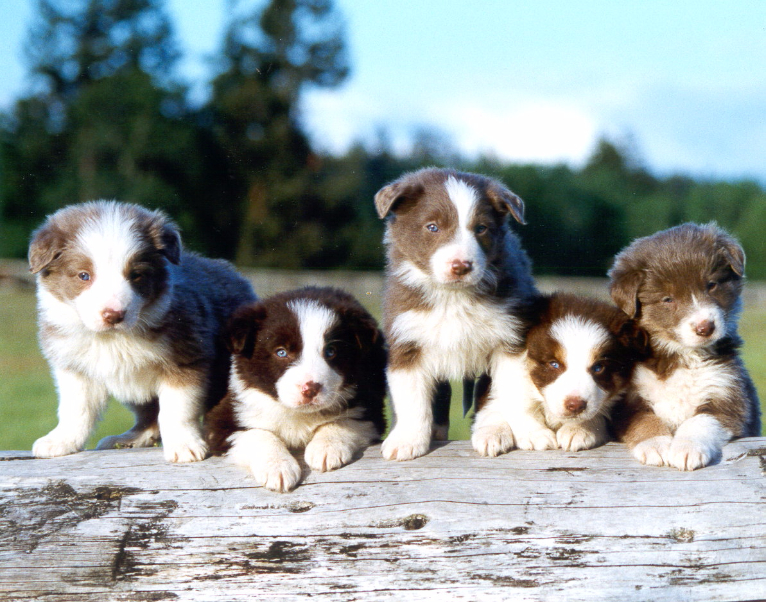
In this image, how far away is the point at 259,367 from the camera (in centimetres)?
491

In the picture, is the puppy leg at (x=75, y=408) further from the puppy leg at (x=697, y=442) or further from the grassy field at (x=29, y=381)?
the grassy field at (x=29, y=381)

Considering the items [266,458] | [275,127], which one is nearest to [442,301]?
[266,458]

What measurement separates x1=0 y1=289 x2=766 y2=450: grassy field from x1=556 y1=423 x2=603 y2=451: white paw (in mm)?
4927

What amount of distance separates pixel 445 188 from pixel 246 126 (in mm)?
21934

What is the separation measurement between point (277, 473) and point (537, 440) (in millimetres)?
1599

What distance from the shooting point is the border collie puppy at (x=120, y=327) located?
477 cm

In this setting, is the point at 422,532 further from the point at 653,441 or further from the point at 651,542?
the point at 653,441

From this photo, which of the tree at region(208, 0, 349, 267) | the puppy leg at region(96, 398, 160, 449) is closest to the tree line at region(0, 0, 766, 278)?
the tree at region(208, 0, 349, 267)

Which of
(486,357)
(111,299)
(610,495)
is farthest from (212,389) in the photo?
(610,495)

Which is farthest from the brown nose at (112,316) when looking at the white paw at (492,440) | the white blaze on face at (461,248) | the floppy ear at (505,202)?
the floppy ear at (505,202)

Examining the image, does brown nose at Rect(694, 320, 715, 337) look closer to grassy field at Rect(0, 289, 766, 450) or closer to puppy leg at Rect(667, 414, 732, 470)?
puppy leg at Rect(667, 414, 732, 470)

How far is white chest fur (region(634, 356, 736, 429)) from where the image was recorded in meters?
4.86

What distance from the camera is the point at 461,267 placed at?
459cm

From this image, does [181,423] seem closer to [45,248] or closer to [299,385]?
[299,385]
